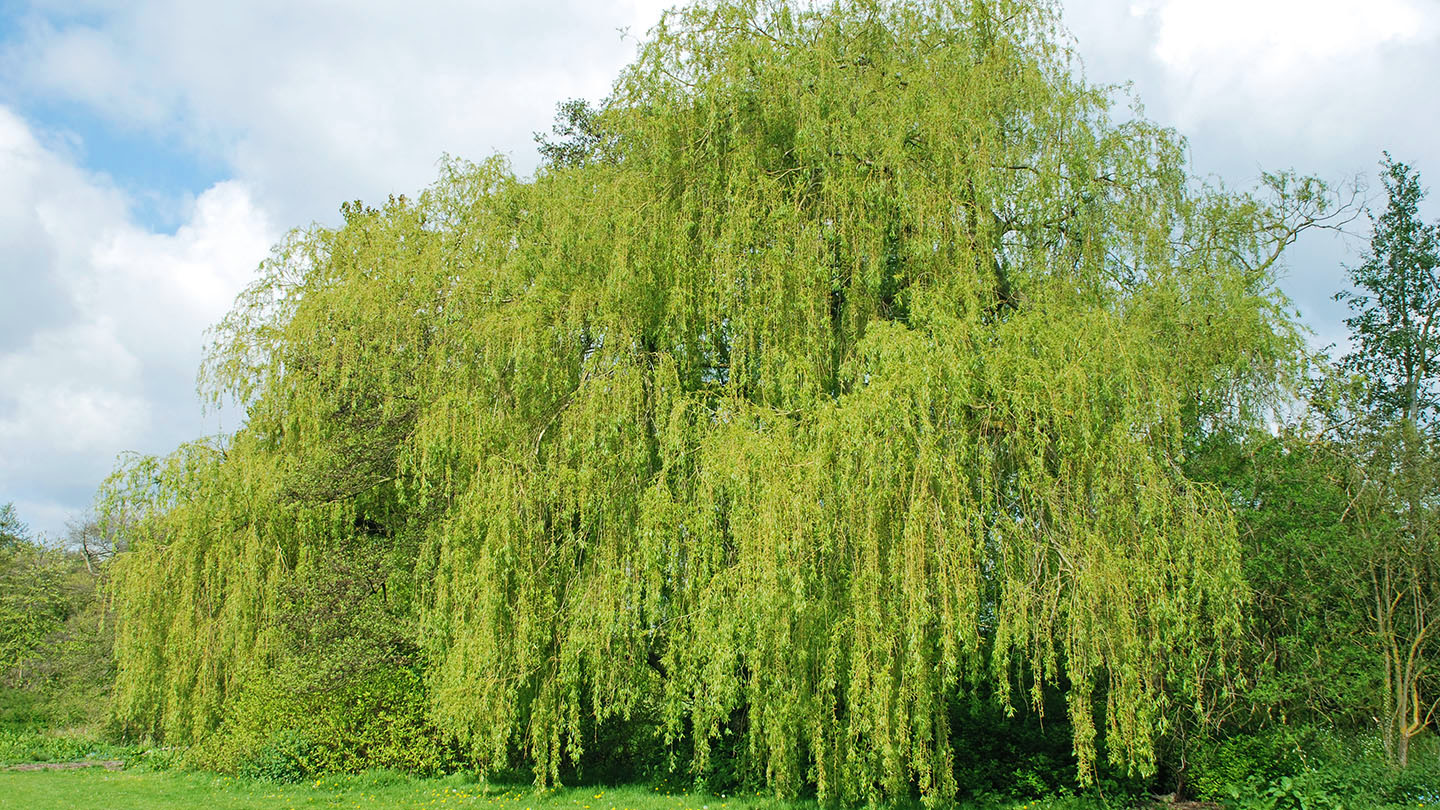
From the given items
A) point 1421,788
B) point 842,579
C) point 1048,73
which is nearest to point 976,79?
point 1048,73

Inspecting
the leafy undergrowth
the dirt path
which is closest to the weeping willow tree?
the dirt path

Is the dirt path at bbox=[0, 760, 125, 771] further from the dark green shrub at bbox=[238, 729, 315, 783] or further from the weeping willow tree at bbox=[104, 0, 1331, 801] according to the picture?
the dark green shrub at bbox=[238, 729, 315, 783]

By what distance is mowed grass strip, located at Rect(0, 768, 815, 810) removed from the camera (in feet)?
30.4

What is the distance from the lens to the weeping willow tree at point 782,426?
282 inches

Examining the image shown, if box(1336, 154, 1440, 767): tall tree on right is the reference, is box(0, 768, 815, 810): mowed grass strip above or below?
below

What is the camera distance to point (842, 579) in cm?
738

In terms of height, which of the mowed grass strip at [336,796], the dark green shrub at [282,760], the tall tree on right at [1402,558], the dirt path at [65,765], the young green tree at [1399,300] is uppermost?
the young green tree at [1399,300]

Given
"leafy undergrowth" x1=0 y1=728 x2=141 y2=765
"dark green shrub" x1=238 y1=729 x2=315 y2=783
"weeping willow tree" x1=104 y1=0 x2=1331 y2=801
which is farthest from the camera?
"leafy undergrowth" x1=0 y1=728 x2=141 y2=765

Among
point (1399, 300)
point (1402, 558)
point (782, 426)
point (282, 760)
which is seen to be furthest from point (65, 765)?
point (1399, 300)

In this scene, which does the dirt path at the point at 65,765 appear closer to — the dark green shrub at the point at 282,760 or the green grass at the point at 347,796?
the green grass at the point at 347,796

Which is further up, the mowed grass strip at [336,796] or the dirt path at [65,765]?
the mowed grass strip at [336,796]

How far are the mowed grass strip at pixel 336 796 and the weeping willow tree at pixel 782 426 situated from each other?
59cm

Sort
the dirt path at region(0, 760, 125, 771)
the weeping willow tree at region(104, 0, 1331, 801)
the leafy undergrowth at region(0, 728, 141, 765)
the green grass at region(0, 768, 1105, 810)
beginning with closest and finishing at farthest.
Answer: the weeping willow tree at region(104, 0, 1331, 801)
the green grass at region(0, 768, 1105, 810)
the dirt path at region(0, 760, 125, 771)
the leafy undergrowth at region(0, 728, 141, 765)

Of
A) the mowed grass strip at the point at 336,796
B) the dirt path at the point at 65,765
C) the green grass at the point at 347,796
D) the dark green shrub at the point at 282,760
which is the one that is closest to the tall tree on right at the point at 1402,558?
the green grass at the point at 347,796
